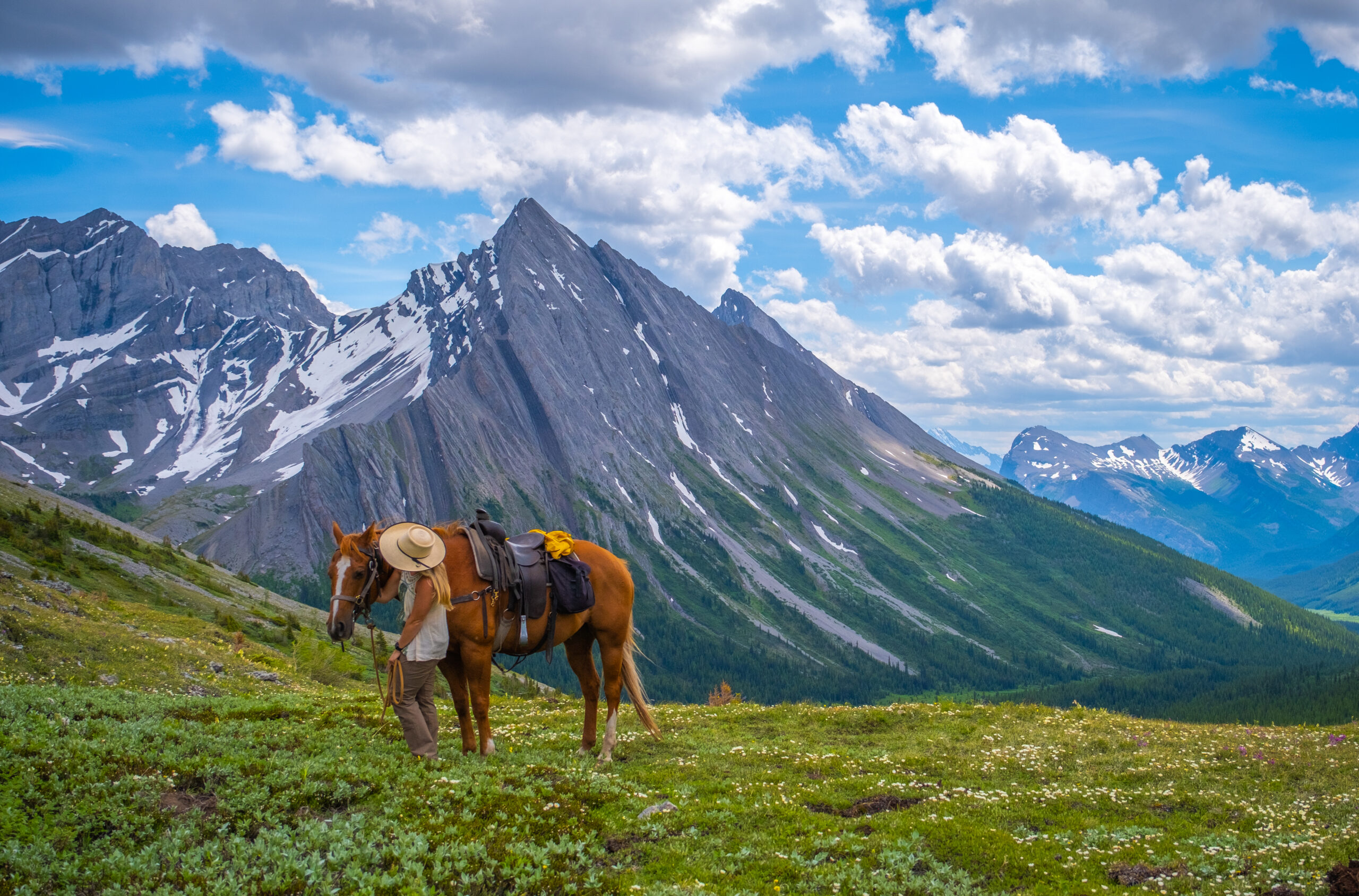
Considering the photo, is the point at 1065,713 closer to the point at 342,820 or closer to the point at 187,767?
the point at 342,820

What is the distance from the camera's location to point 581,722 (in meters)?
22.8

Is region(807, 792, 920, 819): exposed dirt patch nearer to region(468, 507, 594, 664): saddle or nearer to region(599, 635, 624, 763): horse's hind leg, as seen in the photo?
region(599, 635, 624, 763): horse's hind leg

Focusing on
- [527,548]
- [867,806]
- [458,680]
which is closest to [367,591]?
[458,680]

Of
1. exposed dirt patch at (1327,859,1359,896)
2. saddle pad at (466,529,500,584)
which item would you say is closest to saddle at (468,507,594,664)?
saddle pad at (466,529,500,584)

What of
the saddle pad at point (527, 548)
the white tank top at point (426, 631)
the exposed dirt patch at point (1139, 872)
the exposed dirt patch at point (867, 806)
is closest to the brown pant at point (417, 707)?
the white tank top at point (426, 631)

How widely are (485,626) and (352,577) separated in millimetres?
2783

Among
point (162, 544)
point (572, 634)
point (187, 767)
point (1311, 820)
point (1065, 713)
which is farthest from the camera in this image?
point (162, 544)

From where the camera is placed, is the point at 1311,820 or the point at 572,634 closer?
the point at 1311,820

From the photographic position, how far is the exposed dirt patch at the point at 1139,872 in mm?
11734

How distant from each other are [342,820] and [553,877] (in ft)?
11.1

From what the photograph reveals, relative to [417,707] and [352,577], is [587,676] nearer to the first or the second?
[417,707]

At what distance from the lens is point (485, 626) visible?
16.1m

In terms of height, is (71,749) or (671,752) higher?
(71,749)

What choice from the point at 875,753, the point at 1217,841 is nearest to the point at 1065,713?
the point at 875,753
